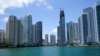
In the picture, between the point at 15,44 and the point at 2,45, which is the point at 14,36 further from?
the point at 2,45

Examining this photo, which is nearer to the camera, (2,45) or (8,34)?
(2,45)

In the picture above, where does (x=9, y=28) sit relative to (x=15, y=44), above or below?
above

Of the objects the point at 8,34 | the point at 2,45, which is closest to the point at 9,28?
the point at 8,34

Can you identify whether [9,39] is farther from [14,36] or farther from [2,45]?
[2,45]

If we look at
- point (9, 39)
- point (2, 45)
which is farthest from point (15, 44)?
point (2, 45)

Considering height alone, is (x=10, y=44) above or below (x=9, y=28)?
below

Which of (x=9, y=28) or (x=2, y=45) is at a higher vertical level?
(x=9, y=28)

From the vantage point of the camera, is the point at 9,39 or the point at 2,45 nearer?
the point at 2,45
